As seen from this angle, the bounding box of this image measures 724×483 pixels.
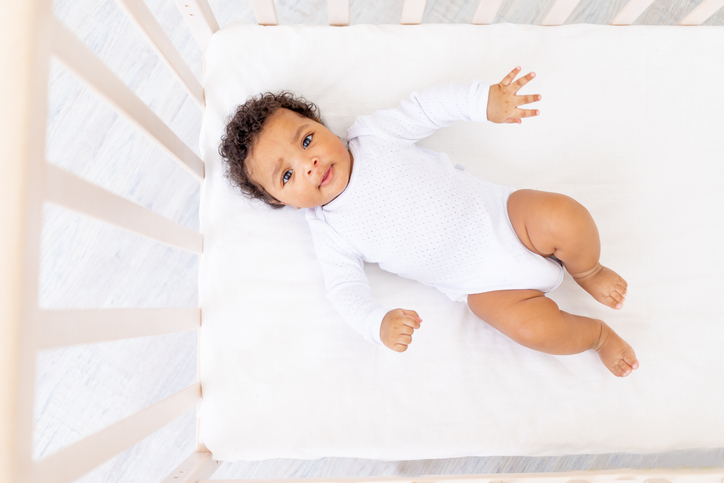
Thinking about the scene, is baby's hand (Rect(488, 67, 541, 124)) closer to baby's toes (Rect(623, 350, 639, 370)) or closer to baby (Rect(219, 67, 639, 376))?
baby (Rect(219, 67, 639, 376))

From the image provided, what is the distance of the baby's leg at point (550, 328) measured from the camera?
33.4 inches

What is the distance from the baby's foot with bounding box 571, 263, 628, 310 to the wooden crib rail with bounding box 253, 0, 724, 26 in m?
0.53

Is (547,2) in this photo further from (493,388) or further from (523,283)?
(493,388)

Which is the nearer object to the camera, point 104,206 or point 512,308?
point 104,206

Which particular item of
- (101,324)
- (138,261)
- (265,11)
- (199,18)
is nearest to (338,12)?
(265,11)

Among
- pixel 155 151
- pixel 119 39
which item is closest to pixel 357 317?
pixel 155 151

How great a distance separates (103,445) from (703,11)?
1.33 meters

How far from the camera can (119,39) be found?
1.33 metres

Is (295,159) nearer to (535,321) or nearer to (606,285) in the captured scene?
(535,321)

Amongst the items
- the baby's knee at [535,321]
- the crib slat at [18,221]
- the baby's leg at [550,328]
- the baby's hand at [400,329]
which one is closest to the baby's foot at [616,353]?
the baby's leg at [550,328]

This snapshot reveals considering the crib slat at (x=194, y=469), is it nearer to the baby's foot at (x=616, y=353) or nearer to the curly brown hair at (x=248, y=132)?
the curly brown hair at (x=248, y=132)

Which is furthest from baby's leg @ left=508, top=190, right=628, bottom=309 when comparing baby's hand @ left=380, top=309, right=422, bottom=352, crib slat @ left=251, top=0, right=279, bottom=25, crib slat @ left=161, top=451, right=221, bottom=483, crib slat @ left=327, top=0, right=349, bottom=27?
crib slat @ left=161, top=451, right=221, bottom=483

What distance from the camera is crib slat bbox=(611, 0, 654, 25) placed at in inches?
37.3

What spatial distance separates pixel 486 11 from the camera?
97cm
